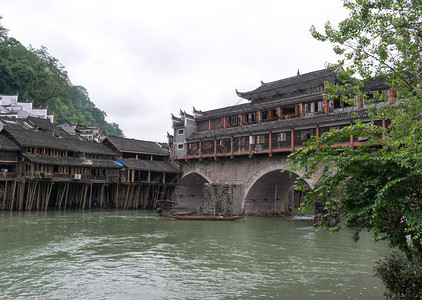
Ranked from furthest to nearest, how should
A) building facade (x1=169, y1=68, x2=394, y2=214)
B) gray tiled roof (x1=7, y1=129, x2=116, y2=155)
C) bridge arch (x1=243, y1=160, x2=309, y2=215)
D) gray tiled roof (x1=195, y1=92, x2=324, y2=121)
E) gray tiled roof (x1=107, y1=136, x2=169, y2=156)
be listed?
1. gray tiled roof (x1=107, y1=136, x2=169, y2=156)
2. gray tiled roof (x1=7, y1=129, x2=116, y2=155)
3. bridge arch (x1=243, y1=160, x2=309, y2=215)
4. gray tiled roof (x1=195, y1=92, x2=324, y2=121)
5. building facade (x1=169, y1=68, x2=394, y2=214)

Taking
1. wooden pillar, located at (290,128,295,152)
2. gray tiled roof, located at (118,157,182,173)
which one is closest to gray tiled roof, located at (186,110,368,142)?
wooden pillar, located at (290,128,295,152)

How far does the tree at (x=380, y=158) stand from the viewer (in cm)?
683

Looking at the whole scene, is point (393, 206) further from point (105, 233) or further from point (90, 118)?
point (90, 118)

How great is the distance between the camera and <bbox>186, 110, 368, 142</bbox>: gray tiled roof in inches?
1070

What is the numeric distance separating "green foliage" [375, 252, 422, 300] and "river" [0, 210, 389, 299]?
6.77 ft

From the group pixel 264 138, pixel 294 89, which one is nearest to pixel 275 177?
pixel 264 138

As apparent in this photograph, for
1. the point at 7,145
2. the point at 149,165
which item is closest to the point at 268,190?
the point at 149,165

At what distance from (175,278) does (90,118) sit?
73984 millimetres

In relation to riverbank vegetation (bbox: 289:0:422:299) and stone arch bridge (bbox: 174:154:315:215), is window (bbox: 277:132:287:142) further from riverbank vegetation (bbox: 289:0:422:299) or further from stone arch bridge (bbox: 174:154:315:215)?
riverbank vegetation (bbox: 289:0:422:299)

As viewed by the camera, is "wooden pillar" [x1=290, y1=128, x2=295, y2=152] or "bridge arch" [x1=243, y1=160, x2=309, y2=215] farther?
"bridge arch" [x1=243, y1=160, x2=309, y2=215]

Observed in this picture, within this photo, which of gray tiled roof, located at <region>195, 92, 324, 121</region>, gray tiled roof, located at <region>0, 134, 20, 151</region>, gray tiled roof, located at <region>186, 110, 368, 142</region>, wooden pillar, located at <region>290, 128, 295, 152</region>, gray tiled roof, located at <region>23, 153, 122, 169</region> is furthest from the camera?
gray tiled roof, located at <region>23, 153, 122, 169</region>

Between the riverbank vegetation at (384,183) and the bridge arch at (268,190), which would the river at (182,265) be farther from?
the bridge arch at (268,190)

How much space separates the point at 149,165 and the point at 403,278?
36.4m

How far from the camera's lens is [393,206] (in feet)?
22.6
